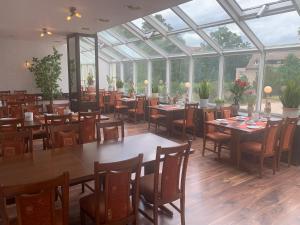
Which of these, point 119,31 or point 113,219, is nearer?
point 113,219

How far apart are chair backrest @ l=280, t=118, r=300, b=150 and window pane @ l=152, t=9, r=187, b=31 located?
11.4 feet

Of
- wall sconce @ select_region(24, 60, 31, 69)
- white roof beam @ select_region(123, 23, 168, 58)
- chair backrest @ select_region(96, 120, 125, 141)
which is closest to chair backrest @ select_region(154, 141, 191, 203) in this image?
chair backrest @ select_region(96, 120, 125, 141)

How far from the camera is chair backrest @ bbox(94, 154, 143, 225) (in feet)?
5.97

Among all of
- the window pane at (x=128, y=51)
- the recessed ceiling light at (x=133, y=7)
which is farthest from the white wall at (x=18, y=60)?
the recessed ceiling light at (x=133, y=7)

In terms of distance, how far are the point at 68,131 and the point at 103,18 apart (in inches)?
122

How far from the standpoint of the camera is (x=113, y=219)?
194 centimetres

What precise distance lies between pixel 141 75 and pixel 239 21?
549cm

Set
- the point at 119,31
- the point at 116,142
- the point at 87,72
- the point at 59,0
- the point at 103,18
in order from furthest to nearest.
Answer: the point at 87,72 → the point at 119,31 → the point at 103,18 → the point at 59,0 → the point at 116,142

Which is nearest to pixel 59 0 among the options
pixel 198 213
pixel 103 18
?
pixel 103 18

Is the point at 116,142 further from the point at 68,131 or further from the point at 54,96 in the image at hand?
the point at 54,96

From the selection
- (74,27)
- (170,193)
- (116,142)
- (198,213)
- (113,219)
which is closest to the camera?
(113,219)

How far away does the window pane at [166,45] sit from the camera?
7413 mm

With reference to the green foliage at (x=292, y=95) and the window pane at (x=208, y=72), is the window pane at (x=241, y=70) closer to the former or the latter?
the window pane at (x=208, y=72)

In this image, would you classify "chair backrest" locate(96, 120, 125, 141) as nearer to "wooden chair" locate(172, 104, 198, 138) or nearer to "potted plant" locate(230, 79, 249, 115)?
"wooden chair" locate(172, 104, 198, 138)
